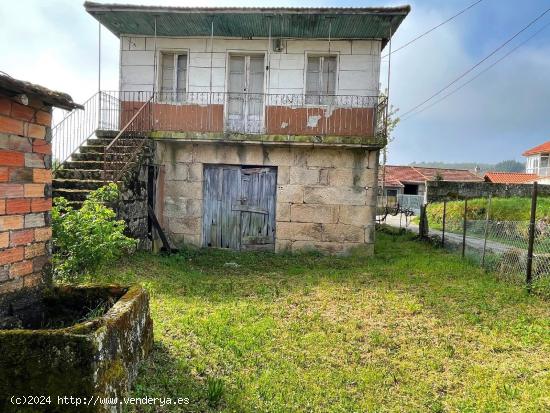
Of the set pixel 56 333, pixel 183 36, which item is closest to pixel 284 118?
pixel 183 36

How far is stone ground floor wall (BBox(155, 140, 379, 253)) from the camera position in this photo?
9133 mm

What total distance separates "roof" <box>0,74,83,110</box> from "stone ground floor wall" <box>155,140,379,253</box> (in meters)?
5.45

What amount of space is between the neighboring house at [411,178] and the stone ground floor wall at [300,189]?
77.3 feet

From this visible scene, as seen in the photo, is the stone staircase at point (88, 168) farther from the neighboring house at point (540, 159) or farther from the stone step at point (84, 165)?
the neighboring house at point (540, 159)

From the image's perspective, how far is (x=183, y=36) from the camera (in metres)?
9.54

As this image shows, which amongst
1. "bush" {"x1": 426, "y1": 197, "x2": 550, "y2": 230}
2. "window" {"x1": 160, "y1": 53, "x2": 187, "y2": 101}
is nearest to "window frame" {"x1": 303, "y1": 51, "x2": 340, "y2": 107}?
"window" {"x1": 160, "y1": 53, "x2": 187, "y2": 101}

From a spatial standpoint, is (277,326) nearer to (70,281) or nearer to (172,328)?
(172,328)

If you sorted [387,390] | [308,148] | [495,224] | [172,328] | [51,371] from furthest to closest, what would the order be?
[308,148] → [495,224] → [172,328] → [387,390] → [51,371]

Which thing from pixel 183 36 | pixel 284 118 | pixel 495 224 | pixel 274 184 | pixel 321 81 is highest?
pixel 183 36

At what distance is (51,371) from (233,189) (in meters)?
7.32

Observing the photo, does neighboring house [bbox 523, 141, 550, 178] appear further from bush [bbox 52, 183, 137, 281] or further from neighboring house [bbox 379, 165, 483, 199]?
bush [bbox 52, 183, 137, 281]

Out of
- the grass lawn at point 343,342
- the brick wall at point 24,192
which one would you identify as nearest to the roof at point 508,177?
the grass lawn at point 343,342

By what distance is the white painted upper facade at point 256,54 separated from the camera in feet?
30.3

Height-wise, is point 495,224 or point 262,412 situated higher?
point 495,224
